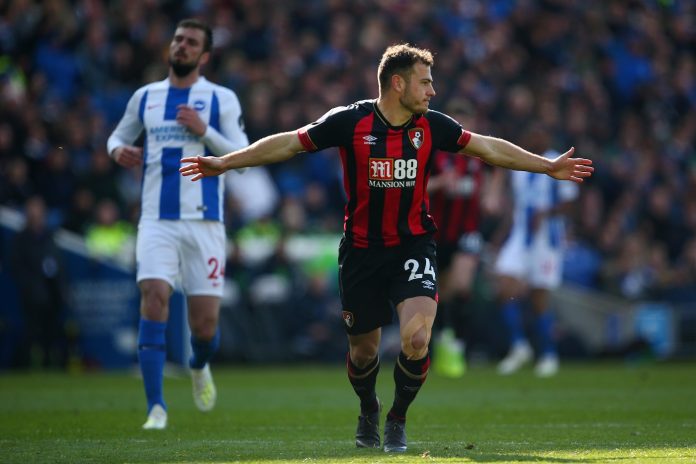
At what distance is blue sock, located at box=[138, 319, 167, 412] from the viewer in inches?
345

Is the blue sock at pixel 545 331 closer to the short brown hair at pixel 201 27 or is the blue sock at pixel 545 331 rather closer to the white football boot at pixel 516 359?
the white football boot at pixel 516 359

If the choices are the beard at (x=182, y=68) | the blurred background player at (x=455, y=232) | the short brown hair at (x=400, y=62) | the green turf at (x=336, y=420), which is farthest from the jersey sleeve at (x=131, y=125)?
the blurred background player at (x=455, y=232)

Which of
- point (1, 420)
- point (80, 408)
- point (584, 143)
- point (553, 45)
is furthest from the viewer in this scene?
point (553, 45)

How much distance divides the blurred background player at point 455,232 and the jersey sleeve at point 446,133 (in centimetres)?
612

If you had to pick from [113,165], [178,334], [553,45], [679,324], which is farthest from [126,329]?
[553,45]

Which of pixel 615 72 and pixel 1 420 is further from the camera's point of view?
pixel 615 72

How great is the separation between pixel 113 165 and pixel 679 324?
334 inches

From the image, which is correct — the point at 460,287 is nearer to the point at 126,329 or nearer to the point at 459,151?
the point at 126,329

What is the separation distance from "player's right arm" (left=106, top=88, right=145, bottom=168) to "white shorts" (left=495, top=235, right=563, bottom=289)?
734cm

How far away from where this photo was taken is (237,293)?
55.9 ft

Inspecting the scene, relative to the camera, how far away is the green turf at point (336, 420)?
692cm

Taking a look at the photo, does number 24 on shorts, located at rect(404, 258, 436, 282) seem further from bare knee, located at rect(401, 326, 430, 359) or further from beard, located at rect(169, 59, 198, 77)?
beard, located at rect(169, 59, 198, 77)

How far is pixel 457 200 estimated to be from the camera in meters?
13.8

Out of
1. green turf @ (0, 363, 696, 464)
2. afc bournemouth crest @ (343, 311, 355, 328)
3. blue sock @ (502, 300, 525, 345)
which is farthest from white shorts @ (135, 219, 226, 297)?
blue sock @ (502, 300, 525, 345)
